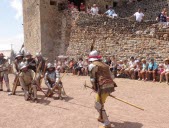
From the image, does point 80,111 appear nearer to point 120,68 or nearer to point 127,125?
point 127,125

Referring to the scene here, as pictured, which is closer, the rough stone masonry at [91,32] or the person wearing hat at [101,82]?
the person wearing hat at [101,82]

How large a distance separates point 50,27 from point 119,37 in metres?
5.60

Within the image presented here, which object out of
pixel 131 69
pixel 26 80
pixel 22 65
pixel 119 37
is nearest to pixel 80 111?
pixel 26 80

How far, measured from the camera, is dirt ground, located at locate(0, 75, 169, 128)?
244 inches

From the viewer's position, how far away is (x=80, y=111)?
Result: 7148mm

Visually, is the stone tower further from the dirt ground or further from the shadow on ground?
the shadow on ground

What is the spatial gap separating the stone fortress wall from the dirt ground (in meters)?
4.81

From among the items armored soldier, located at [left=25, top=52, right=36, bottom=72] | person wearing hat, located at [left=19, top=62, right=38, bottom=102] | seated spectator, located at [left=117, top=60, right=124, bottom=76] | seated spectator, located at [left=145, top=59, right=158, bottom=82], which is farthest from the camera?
seated spectator, located at [left=117, top=60, right=124, bottom=76]

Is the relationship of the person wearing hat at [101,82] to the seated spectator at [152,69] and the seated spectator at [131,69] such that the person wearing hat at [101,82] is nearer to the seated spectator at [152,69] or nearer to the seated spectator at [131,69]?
the seated spectator at [152,69]

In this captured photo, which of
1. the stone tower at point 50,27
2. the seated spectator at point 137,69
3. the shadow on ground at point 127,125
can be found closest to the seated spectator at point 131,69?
the seated spectator at point 137,69

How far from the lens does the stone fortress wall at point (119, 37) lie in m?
14.2

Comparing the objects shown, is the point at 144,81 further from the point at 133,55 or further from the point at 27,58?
the point at 27,58

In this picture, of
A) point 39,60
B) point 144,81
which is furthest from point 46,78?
point 144,81

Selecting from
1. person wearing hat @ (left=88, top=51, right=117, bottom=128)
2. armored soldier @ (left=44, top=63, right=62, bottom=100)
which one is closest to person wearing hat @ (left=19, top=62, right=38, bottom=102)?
armored soldier @ (left=44, top=63, right=62, bottom=100)
